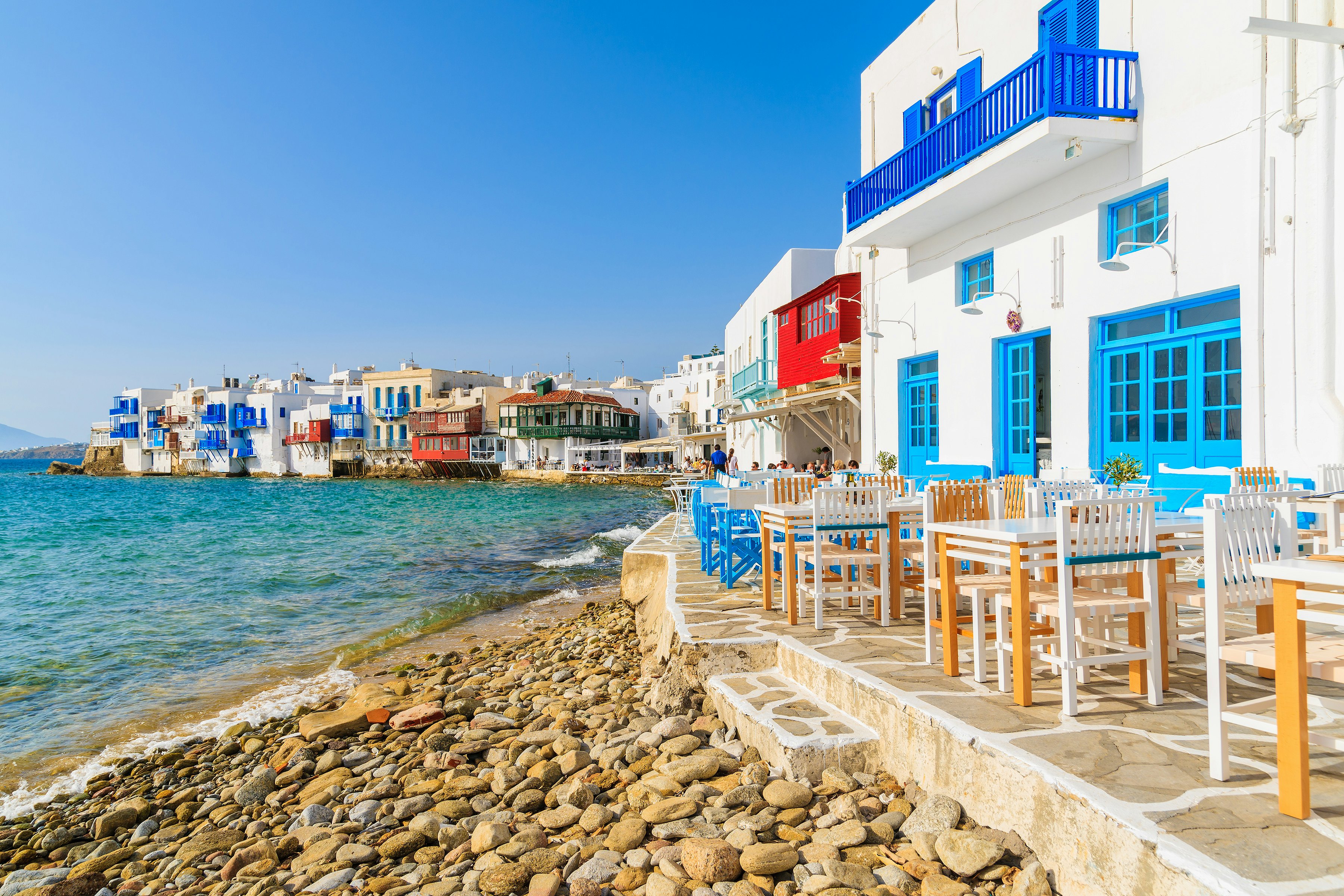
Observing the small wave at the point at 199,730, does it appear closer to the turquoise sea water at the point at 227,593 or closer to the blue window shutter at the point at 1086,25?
the turquoise sea water at the point at 227,593

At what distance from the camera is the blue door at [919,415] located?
11102 mm

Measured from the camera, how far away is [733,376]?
89.7 feet

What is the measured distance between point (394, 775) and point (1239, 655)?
4.60 meters

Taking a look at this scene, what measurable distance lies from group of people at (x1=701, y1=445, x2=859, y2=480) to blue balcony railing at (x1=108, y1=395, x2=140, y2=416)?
72.7m

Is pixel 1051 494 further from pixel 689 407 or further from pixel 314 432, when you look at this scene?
pixel 314 432

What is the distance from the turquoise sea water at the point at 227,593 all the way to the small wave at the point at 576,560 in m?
0.08

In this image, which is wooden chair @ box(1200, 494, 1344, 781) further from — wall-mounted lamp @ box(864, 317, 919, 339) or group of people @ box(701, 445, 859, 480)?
wall-mounted lamp @ box(864, 317, 919, 339)

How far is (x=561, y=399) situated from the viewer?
2196 inches

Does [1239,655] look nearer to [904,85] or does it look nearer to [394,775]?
[394,775]

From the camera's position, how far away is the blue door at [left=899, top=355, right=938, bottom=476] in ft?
36.4

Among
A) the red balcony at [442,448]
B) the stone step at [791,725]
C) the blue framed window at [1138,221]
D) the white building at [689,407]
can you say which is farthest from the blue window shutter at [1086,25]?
the red balcony at [442,448]

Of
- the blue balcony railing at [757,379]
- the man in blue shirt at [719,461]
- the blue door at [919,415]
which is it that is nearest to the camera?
the blue door at [919,415]

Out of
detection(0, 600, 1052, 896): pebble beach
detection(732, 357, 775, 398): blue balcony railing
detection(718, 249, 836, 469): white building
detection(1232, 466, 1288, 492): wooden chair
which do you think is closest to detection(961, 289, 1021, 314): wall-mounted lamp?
detection(1232, 466, 1288, 492): wooden chair

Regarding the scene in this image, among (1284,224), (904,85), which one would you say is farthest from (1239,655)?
(904,85)
